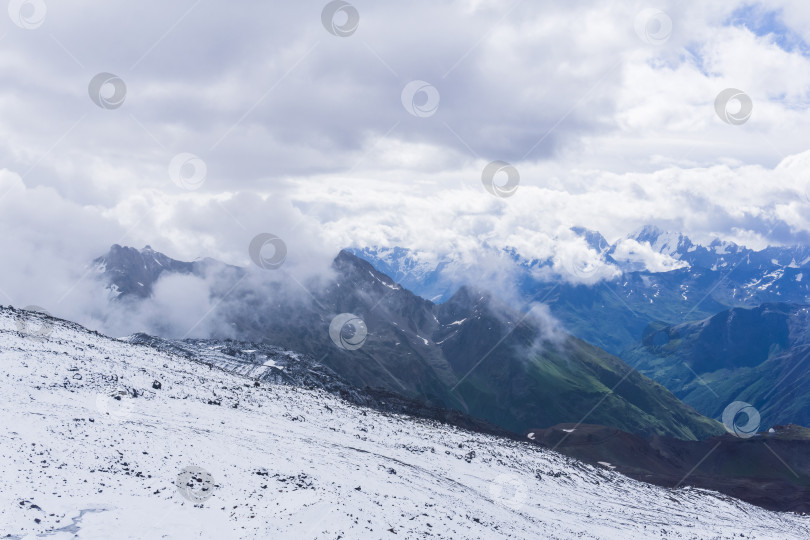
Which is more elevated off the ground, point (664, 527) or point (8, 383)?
point (8, 383)

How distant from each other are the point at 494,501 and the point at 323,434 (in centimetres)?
1859

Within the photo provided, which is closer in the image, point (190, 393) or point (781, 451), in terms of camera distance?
point (190, 393)

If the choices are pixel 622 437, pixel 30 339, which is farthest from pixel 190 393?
pixel 622 437

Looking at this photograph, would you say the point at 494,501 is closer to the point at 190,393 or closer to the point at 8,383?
the point at 190,393

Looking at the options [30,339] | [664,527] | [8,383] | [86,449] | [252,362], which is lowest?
[664,527]

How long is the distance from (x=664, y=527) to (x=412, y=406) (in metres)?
66.6

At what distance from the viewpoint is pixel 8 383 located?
4147cm

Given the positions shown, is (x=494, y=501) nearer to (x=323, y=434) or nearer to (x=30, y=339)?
(x=323, y=434)

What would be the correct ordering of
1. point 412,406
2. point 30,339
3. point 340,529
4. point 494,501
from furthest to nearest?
point 412,406, point 30,339, point 494,501, point 340,529

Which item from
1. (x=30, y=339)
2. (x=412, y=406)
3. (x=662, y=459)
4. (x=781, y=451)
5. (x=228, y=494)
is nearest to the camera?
(x=228, y=494)

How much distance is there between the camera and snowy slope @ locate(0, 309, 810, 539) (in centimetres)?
2734

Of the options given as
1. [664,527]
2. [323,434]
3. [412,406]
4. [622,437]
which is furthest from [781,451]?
[323,434]

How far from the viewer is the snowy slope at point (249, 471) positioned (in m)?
27.3

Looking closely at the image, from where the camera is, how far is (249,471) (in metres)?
35.1
